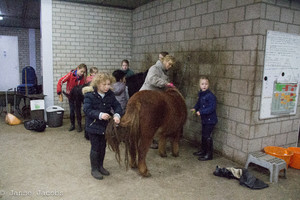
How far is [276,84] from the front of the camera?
372 centimetres

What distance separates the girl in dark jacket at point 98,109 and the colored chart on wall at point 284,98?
2.39 metres

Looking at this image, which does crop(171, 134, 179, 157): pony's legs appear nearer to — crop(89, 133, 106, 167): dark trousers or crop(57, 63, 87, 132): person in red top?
crop(89, 133, 106, 167): dark trousers

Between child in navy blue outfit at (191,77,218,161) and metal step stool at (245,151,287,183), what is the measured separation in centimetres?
65

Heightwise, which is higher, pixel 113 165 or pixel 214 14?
pixel 214 14

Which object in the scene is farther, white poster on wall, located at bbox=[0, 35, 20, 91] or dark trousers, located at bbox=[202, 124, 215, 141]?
white poster on wall, located at bbox=[0, 35, 20, 91]

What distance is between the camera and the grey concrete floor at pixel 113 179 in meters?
2.89

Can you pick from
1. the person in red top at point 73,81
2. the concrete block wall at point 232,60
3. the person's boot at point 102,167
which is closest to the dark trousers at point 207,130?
the concrete block wall at point 232,60

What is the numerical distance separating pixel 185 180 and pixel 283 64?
2282mm

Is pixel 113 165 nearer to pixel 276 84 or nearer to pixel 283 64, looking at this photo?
pixel 276 84

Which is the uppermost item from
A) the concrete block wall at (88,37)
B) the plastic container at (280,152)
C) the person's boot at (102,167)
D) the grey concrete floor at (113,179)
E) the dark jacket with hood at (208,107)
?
the concrete block wall at (88,37)

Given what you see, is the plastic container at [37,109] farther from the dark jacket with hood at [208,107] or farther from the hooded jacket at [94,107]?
the dark jacket with hood at [208,107]

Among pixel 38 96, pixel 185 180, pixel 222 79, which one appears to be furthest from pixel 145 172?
pixel 38 96

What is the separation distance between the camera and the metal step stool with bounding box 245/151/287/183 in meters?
3.26

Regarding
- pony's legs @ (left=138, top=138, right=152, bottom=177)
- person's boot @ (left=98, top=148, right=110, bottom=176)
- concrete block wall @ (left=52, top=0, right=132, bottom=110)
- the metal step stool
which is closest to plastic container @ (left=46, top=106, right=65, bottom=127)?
concrete block wall @ (left=52, top=0, right=132, bottom=110)
